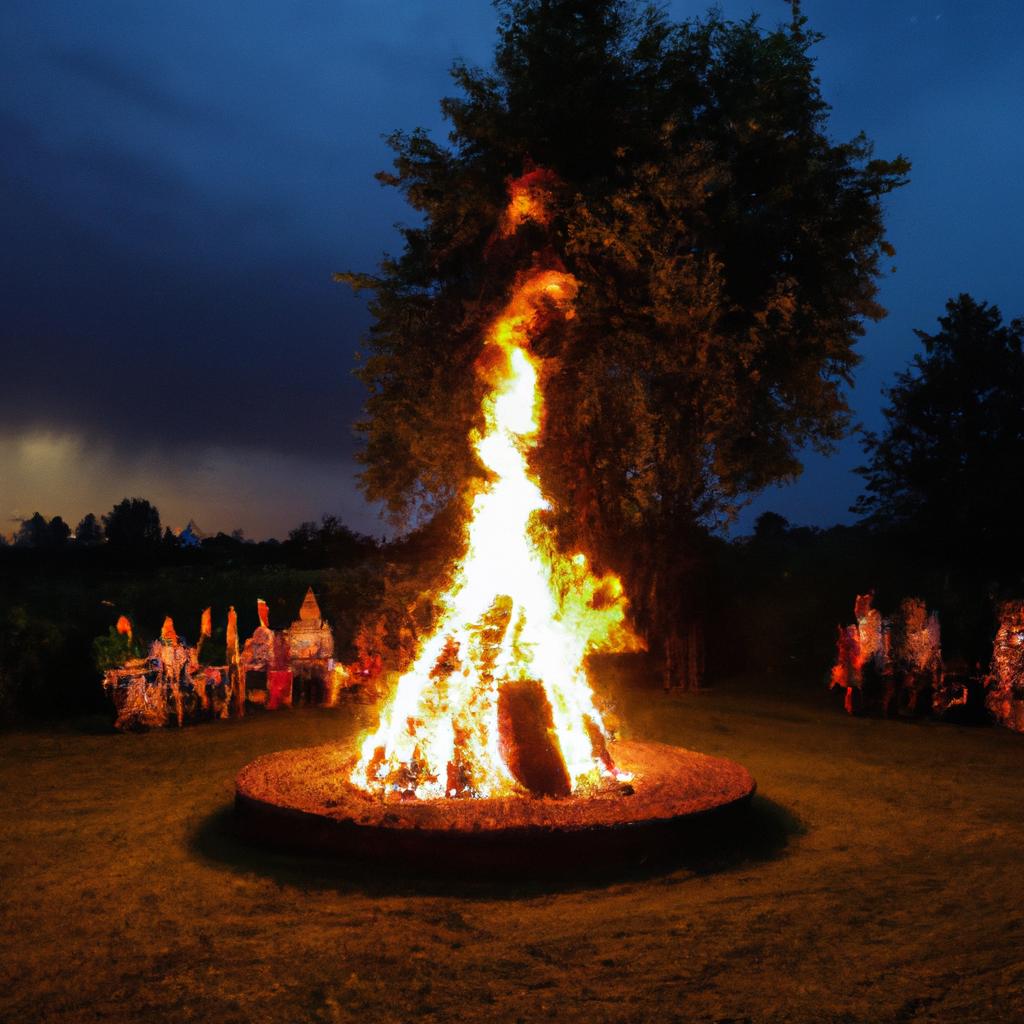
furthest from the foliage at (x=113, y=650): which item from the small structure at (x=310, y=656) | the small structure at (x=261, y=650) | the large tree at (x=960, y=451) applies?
the large tree at (x=960, y=451)

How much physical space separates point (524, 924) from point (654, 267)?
Answer: 12.8 metres

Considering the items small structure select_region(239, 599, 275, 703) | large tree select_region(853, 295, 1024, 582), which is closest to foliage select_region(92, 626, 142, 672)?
small structure select_region(239, 599, 275, 703)

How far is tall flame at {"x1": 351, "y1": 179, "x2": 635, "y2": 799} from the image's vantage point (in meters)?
7.80

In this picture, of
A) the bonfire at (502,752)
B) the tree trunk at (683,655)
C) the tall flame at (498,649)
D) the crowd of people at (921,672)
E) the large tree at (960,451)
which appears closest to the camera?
the bonfire at (502,752)

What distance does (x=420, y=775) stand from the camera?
304 inches

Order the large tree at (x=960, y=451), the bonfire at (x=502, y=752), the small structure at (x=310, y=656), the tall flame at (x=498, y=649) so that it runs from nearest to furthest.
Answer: the bonfire at (x=502, y=752)
the tall flame at (x=498, y=649)
the small structure at (x=310, y=656)
the large tree at (x=960, y=451)

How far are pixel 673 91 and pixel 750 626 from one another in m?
10.8

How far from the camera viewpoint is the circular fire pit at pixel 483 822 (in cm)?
635

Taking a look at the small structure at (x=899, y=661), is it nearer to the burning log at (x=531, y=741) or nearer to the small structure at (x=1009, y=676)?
the small structure at (x=1009, y=676)

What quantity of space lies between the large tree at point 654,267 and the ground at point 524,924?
9.26 meters

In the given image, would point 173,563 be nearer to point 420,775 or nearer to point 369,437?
point 369,437

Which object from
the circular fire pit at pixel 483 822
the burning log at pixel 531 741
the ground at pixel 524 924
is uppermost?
the burning log at pixel 531 741

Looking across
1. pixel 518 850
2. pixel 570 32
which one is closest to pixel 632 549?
pixel 570 32

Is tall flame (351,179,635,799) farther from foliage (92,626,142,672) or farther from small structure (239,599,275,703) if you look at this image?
foliage (92,626,142,672)
